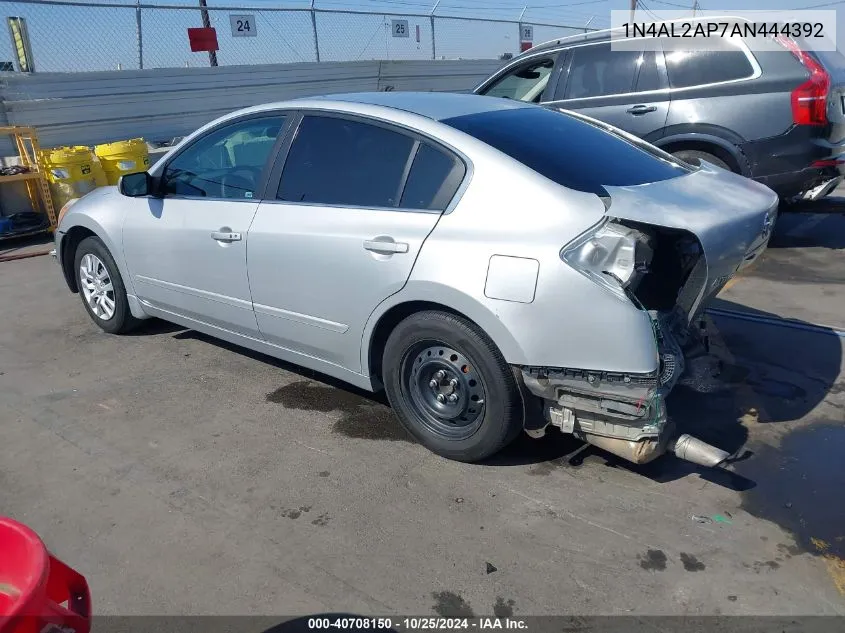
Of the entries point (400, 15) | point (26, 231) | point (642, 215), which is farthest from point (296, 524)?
point (400, 15)

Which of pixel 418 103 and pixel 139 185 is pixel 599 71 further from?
pixel 139 185

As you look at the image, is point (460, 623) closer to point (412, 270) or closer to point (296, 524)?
point (296, 524)

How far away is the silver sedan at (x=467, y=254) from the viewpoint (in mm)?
2881

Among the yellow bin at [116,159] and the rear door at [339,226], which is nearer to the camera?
the rear door at [339,226]

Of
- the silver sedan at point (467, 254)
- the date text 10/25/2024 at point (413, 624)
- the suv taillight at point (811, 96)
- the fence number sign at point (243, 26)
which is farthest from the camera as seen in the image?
the fence number sign at point (243, 26)

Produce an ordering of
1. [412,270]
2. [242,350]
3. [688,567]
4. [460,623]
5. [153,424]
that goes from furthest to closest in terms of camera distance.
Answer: [242,350], [153,424], [412,270], [688,567], [460,623]

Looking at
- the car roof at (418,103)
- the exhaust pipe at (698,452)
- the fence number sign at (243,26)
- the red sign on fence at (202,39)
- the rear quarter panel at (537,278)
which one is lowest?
the exhaust pipe at (698,452)

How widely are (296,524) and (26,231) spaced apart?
748 cm

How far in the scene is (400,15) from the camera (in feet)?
62.2

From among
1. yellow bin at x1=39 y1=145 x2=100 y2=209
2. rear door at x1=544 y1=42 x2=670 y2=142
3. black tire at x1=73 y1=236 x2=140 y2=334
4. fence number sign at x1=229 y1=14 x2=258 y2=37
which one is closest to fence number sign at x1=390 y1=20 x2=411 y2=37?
fence number sign at x1=229 y1=14 x2=258 y2=37

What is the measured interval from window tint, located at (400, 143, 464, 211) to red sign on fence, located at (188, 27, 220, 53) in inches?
506

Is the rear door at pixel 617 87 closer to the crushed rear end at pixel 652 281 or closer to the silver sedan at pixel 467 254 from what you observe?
the silver sedan at pixel 467 254

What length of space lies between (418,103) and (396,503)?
2.05 metres

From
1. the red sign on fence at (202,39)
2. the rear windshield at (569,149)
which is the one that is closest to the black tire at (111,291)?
the rear windshield at (569,149)
